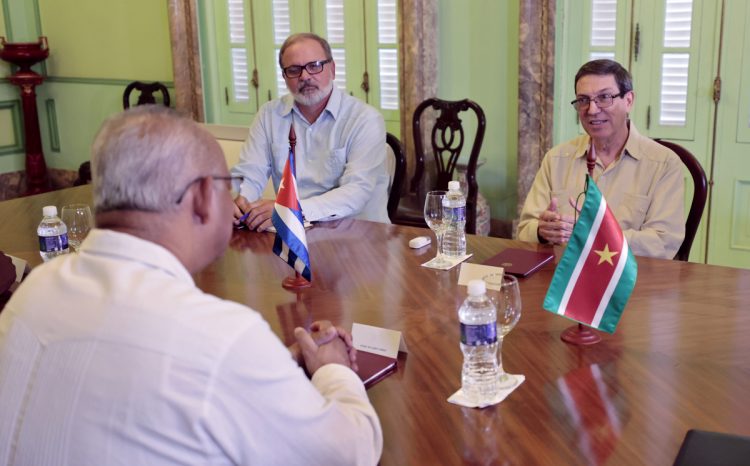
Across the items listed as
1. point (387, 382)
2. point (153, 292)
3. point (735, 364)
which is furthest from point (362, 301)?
point (153, 292)

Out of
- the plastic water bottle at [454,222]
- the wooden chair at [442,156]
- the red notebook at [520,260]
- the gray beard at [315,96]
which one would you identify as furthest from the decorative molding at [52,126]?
the red notebook at [520,260]

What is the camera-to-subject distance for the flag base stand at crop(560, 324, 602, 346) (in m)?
1.69

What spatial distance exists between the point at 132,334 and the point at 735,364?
1.08 meters

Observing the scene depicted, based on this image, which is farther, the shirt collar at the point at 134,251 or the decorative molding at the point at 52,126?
the decorative molding at the point at 52,126

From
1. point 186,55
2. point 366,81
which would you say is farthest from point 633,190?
point 186,55

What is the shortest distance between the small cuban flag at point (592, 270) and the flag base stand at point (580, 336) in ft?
0.08

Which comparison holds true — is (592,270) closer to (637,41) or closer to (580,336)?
(580,336)

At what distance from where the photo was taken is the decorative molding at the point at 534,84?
13.4 feet

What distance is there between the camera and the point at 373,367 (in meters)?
1.59

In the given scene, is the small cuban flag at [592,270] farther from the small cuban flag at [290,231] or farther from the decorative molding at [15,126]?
the decorative molding at [15,126]

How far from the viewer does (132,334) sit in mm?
1054

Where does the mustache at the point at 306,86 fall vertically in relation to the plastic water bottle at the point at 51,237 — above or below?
above

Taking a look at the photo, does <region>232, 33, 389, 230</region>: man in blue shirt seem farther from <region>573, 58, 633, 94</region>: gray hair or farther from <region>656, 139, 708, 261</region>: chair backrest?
<region>656, 139, 708, 261</region>: chair backrest

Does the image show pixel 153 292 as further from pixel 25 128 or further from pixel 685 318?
pixel 25 128
